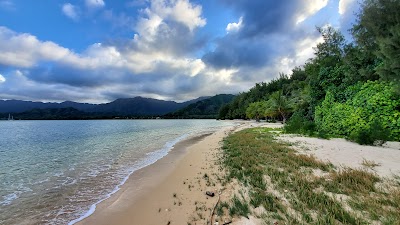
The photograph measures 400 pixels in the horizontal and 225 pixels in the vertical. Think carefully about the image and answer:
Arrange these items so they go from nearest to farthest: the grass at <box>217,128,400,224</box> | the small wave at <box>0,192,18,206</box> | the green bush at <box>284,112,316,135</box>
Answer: the grass at <box>217,128,400,224</box>
the small wave at <box>0,192,18,206</box>
the green bush at <box>284,112,316,135</box>

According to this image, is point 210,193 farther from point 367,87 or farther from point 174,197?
point 367,87

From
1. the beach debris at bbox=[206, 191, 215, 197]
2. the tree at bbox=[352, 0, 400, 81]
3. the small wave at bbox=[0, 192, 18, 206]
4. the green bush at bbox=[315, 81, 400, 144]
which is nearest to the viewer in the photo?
the beach debris at bbox=[206, 191, 215, 197]

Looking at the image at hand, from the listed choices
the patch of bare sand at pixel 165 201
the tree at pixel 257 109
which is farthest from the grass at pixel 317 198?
the tree at pixel 257 109

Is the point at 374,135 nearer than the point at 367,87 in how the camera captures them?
Yes

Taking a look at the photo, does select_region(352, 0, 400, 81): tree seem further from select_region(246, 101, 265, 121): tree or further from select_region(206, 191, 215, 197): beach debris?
select_region(246, 101, 265, 121): tree

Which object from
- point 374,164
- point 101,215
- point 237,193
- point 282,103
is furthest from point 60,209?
point 282,103

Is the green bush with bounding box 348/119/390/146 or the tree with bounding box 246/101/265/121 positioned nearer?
the green bush with bounding box 348/119/390/146

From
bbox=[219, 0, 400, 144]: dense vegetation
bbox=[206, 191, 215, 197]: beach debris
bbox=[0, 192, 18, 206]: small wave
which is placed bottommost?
bbox=[0, 192, 18, 206]: small wave

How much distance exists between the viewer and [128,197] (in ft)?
26.9

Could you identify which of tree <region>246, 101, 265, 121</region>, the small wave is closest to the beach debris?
the small wave

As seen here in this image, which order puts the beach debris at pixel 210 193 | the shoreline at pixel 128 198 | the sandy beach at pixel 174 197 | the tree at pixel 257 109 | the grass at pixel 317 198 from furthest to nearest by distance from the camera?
1. the tree at pixel 257 109
2. the beach debris at pixel 210 193
3. the shoreline at pixel 128 198
4. the sandy beach at pixel 174 197
5. the grass at pixel 317 198

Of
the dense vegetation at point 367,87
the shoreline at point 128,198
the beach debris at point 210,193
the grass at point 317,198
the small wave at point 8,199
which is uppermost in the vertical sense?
the dense vegetation at point 367,87

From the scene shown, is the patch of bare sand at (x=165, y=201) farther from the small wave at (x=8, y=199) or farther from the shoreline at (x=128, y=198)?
the small wave at (x=8, y=199)

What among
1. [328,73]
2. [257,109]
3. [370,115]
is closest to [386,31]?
[370,115]
